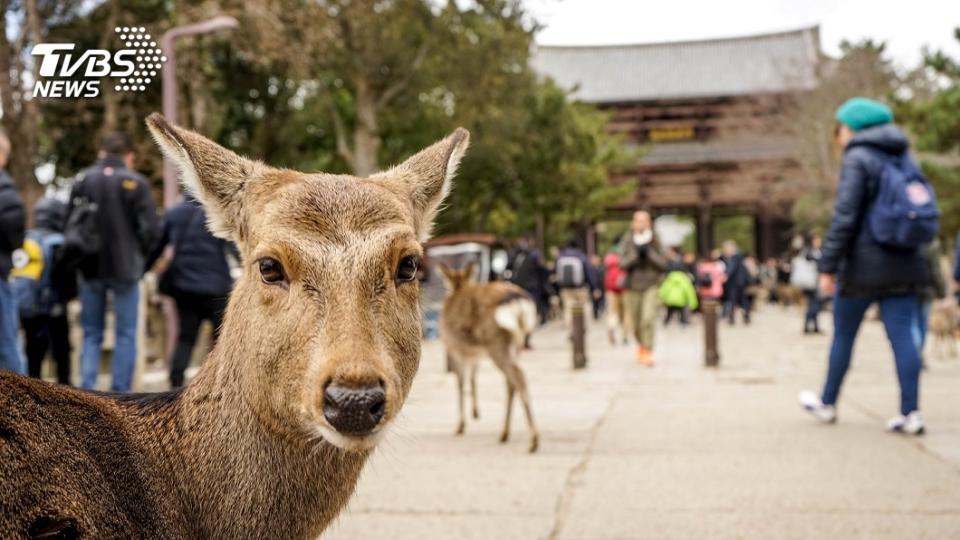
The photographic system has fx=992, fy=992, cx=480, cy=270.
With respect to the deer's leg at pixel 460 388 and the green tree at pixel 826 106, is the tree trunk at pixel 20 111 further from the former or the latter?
the green tree at pixel 826 106

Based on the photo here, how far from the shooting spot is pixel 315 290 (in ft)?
8.24

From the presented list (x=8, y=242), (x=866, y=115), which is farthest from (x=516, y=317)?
(x=8, y=242)

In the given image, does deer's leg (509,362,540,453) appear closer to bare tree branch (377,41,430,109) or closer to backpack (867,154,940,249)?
backpack (867,154,940,249)

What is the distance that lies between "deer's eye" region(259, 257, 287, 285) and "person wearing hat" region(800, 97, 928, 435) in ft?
16.4

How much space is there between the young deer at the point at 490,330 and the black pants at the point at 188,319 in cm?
187

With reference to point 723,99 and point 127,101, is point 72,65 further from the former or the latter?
point 723,99

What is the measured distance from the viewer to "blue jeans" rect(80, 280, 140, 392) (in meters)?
7.34

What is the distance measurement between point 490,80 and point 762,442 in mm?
17057

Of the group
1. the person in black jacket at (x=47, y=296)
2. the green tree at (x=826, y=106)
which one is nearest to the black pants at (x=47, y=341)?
the person in black jacket at (x=47, y=296)

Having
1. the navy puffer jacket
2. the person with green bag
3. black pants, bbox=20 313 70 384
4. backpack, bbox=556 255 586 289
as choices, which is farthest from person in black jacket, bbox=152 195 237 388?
backpack, bbox=556 255 586 289

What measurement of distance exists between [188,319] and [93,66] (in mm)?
4100

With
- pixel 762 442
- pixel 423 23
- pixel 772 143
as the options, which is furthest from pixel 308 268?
pixel 772 143

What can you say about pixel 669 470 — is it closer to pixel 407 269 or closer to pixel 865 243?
pixel 865 243

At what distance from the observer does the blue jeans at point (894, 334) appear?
6.59 m
